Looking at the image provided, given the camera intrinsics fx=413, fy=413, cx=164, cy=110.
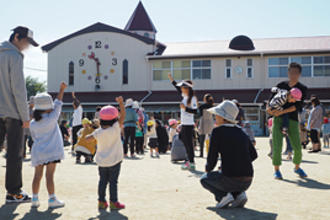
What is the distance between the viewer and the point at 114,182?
16.6 ft

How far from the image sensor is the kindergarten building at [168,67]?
30828 millimetres

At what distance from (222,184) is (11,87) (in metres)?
2.94

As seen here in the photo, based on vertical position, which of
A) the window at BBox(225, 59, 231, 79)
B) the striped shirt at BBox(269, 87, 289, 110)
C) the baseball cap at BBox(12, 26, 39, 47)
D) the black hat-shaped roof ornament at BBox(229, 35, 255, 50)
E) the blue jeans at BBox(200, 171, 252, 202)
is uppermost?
the black hat-shaped roof ornament at BBox(229, 35, 255, 50)

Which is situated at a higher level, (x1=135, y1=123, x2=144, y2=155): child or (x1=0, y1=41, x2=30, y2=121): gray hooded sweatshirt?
(x1=0, y1=41, x2=30, y2=121): gray hooded sweatshirt

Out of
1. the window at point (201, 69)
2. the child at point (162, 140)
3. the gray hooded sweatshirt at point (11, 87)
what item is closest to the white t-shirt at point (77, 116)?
the child at point (162, 140)

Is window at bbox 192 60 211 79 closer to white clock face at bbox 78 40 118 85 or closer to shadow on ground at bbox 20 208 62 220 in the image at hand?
white clock face at bbox 78 40 118 85

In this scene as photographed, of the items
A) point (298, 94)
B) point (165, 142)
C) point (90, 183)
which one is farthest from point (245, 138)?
point (165, 142)

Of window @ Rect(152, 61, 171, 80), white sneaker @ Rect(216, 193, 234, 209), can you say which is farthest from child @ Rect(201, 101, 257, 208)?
window @ Rect(152, 61, 171, 80)

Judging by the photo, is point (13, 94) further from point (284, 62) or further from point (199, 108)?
point (284, 62)

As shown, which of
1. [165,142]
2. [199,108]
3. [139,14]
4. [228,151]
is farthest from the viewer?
[139,14]

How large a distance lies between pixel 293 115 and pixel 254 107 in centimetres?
2368

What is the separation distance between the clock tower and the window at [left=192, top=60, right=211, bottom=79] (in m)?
16.6

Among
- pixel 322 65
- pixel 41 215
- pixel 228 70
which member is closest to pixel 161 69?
pixel 228 70

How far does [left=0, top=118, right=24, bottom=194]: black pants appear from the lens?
540cm
